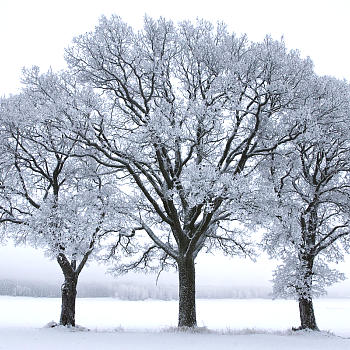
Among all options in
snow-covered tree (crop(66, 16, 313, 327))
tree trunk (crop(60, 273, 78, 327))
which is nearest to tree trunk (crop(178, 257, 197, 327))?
snow-covered tree (crop(66, 16, 313, 327))

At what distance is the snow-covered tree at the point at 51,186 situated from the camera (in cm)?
1655

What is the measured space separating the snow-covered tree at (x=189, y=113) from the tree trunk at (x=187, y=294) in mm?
47

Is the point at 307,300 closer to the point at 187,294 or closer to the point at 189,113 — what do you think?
the point at 187,294

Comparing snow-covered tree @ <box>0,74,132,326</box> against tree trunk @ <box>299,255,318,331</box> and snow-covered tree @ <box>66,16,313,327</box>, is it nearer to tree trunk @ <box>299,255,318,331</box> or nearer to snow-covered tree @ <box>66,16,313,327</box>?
snow-covered tree @ <box>66,16,313,327</box>

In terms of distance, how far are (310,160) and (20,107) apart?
15892 mm

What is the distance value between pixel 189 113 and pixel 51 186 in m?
10.1

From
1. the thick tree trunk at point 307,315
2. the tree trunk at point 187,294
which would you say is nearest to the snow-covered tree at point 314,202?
the thick tree trunk at point 307,315

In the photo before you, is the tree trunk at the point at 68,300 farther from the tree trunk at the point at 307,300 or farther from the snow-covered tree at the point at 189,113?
the tree trunk at the point at 307,300

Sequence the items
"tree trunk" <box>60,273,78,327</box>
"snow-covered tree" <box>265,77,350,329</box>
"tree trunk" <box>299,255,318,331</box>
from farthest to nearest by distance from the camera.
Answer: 1. "tree trunk" <box>60,273,78,327</box>
2. "tree trunk" <box>299,255,318,331</box>
3. "snow-covered tree" <box>265,77,350,329</box>

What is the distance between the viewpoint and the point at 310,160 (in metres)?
22.1

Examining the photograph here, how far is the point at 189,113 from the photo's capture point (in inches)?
615

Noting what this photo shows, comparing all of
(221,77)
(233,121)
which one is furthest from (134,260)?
(221,77)

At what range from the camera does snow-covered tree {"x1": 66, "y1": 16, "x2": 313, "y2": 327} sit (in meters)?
15.6

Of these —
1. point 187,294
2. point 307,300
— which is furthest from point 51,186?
point 307,300
